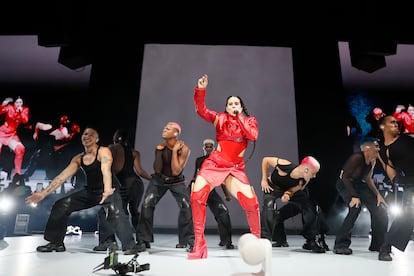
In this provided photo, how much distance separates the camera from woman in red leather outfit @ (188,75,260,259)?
129 inches

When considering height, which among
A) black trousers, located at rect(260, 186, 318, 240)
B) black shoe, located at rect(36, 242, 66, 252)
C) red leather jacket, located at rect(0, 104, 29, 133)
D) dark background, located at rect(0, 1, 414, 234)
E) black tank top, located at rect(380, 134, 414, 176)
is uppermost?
dark background, located at rect(0, 1, 414, 234)

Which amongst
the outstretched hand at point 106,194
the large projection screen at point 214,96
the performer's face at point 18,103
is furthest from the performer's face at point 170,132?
the performer's face at point 18,103

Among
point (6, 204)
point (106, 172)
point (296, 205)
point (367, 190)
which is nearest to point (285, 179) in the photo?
point (296, 205)

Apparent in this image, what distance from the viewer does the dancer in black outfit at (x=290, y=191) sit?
4.21 m

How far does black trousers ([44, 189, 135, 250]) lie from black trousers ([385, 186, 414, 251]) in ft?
7.95

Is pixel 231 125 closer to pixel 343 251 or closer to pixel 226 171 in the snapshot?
pixel 226 171

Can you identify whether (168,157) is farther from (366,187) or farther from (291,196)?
(366,187)

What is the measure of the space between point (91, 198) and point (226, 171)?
1.48 m

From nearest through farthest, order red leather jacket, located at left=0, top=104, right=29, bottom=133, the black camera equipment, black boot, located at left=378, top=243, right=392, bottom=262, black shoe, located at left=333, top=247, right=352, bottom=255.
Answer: the black camera equipment, black boot, located at left=378, top=243, right=392, bottom=262, black shoe, located at left=333, top=247, right=352, bottom=255, red leather jacket, located at left=0, top=104, right=29, bottom=133

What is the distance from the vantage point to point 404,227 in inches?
130

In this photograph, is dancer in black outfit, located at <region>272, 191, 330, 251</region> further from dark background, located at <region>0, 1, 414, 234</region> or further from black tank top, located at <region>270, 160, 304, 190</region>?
dark background, located at <region>0, 1, 414, 234</region>

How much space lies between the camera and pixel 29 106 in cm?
691

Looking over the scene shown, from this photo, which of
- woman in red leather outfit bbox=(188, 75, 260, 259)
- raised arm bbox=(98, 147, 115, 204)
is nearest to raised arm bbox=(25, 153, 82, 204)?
raised arm bbox=(98, 147, 115, 204)

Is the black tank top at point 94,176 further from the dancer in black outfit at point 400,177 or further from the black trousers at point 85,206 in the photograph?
the dancer in black outfit at point 400,177
